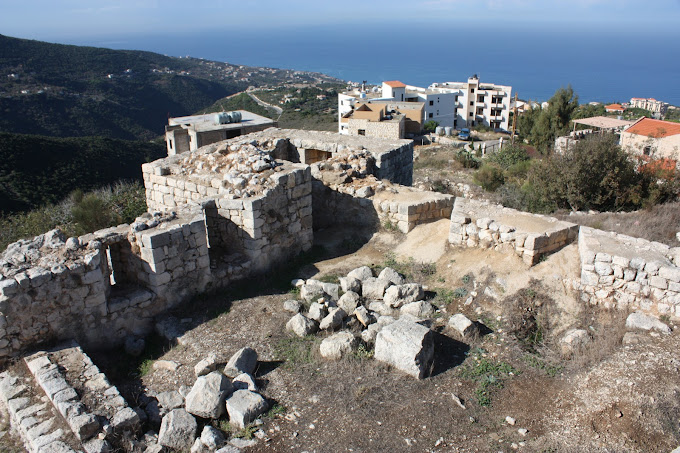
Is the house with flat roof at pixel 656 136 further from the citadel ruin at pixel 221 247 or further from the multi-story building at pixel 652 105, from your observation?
the multi-story building at pixel 652 105

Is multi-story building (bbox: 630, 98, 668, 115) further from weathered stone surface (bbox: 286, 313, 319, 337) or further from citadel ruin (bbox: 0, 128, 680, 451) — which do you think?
weathered stone surface (bbox: 286, 313, 319, 337)

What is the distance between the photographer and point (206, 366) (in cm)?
629

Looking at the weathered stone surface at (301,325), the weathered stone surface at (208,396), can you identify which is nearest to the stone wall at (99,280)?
the weathered stone surface at (301,325)

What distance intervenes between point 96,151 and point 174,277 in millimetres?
28623

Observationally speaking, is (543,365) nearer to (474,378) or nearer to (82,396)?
(474,378)

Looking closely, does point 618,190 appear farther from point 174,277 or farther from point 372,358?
point 174,277

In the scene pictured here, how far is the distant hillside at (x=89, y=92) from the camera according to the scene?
149ft

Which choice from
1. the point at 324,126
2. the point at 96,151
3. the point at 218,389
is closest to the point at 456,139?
the point at 324,126

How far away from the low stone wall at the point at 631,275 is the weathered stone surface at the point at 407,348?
2.94 metres

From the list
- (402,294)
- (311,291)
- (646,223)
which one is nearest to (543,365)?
(402,294)

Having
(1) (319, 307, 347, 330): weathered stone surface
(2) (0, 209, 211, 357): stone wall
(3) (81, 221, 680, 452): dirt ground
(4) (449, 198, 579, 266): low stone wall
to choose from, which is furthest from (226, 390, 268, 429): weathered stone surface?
(4) (449, 198, 579, 266): low stone wall

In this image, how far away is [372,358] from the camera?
6477 mm

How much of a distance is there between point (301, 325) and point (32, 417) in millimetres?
3409

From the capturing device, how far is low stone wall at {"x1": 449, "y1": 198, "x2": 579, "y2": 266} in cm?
816
